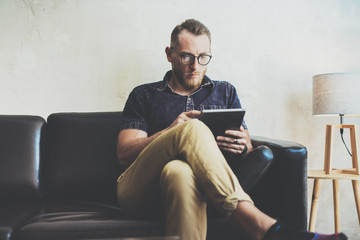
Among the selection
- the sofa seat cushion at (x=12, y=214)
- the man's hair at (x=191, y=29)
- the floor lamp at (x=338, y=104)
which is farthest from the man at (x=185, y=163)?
the floor lamp at (x=338, y=104)

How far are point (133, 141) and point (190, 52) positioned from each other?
0.52 metres

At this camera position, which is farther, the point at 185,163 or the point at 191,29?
the point at 191,29

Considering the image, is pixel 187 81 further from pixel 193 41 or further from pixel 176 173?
pixel 176 173

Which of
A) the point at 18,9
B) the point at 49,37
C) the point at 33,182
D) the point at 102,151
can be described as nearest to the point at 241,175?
the point at 102,151

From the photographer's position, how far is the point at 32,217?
1.23 metres

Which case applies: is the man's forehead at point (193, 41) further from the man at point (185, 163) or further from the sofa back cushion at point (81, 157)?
the sofa back cushion at point (81, 157)

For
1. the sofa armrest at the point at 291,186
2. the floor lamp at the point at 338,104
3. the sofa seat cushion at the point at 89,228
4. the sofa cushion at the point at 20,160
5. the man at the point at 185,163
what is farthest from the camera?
the floor lamp at the point at 338,104

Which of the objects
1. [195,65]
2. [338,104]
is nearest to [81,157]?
[195,65]

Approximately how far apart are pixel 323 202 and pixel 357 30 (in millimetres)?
1197

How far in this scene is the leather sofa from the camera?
1.11 m

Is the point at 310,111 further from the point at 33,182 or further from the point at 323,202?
the point at 33,182

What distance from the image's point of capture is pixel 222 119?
1182 millimetres

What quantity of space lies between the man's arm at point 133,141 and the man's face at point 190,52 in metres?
0.32

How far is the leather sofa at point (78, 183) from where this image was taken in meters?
1.11
